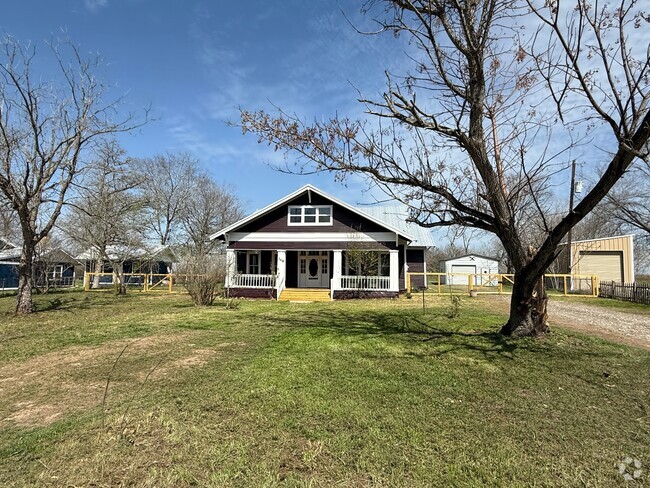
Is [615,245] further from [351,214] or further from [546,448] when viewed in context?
[546,448]

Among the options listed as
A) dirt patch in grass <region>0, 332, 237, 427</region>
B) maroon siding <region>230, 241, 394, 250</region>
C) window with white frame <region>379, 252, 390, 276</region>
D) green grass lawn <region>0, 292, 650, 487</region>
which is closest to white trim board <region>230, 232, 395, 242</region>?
maroon siding <region>230, 241, 394, 250</region>

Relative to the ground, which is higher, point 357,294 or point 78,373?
point 357,294

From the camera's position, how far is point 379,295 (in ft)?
68.8

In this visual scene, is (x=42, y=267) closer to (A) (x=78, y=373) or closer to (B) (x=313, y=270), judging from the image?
(B) (x=313, y=270)

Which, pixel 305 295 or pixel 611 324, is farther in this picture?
pixel 305 295

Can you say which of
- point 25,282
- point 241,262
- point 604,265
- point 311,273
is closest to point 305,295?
point 311,273

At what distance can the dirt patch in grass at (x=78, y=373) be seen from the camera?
4.52m

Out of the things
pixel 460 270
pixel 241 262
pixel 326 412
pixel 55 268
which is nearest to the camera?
pixel 326 412

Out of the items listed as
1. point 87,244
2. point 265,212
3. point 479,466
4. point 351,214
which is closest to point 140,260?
point 87,244

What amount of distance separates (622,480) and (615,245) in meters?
27.6

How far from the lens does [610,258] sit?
25438 millimetres

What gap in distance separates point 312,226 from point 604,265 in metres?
19.5

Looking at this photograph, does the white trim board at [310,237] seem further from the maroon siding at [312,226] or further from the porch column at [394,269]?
the porch column at [394,269]

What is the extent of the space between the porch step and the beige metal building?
623 inches
